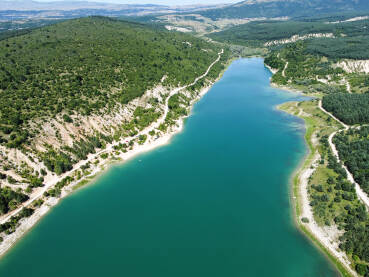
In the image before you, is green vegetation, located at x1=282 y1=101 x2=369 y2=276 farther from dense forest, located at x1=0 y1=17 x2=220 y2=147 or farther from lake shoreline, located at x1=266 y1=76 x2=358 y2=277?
dense forest, located at x1=0 y1=17 x2=220 y2=147

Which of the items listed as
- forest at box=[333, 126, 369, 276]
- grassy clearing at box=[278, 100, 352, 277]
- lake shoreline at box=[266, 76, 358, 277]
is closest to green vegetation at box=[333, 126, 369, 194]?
forest at box=[333, 126, 369, 276]

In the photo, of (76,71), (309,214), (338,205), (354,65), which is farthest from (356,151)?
(354,65)

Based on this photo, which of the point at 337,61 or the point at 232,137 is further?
the point at 337,61

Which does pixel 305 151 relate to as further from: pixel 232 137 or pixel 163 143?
pixel 163 143

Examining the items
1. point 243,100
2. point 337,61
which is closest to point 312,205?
point 243,100

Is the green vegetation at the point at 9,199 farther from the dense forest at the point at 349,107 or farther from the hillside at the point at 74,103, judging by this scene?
the dense forest at the point at 349,107

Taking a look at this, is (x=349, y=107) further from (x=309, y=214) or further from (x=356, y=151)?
(x=309, y=214)

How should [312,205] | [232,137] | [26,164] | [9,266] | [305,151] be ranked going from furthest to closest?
1. [232,137]
2. [305,151]
3. [26,164]
4. [312,205]
5. [9,266]

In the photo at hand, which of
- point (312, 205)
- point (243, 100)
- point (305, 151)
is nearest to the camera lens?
point (312, 205)
